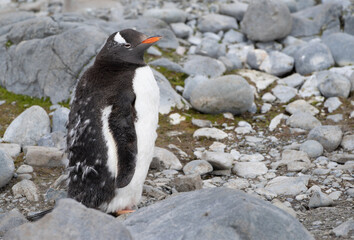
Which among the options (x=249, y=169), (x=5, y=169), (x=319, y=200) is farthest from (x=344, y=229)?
(x=5, y=169)

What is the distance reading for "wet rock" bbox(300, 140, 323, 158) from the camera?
188 inches

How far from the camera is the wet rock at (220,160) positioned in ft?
15.0

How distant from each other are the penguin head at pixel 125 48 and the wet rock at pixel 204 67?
2.68 m

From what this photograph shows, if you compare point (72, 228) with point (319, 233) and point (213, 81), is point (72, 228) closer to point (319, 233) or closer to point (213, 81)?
point (319, 233)

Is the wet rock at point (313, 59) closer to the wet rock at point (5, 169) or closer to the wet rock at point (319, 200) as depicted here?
the wet rock at point (319, 200)

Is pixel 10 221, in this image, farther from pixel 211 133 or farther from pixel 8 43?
pixel 8 43

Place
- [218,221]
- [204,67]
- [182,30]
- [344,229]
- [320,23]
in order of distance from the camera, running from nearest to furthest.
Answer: [218,221]
[344,229]
[204,67]
[182,30]
[320,23]

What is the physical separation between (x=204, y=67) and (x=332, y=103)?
5.52 feet

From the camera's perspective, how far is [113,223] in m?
2.46

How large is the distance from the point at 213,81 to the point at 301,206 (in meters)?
2.30

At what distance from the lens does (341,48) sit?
22.3 feet

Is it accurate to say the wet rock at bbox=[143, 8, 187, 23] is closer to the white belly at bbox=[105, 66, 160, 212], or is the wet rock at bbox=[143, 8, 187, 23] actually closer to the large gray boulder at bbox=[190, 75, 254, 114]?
the large gray boulder at bbox=[190, 75, 254, 114]

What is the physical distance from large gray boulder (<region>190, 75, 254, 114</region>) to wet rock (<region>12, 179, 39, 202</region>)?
229cm

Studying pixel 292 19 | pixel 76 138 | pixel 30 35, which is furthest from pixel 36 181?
pixel 292 19
